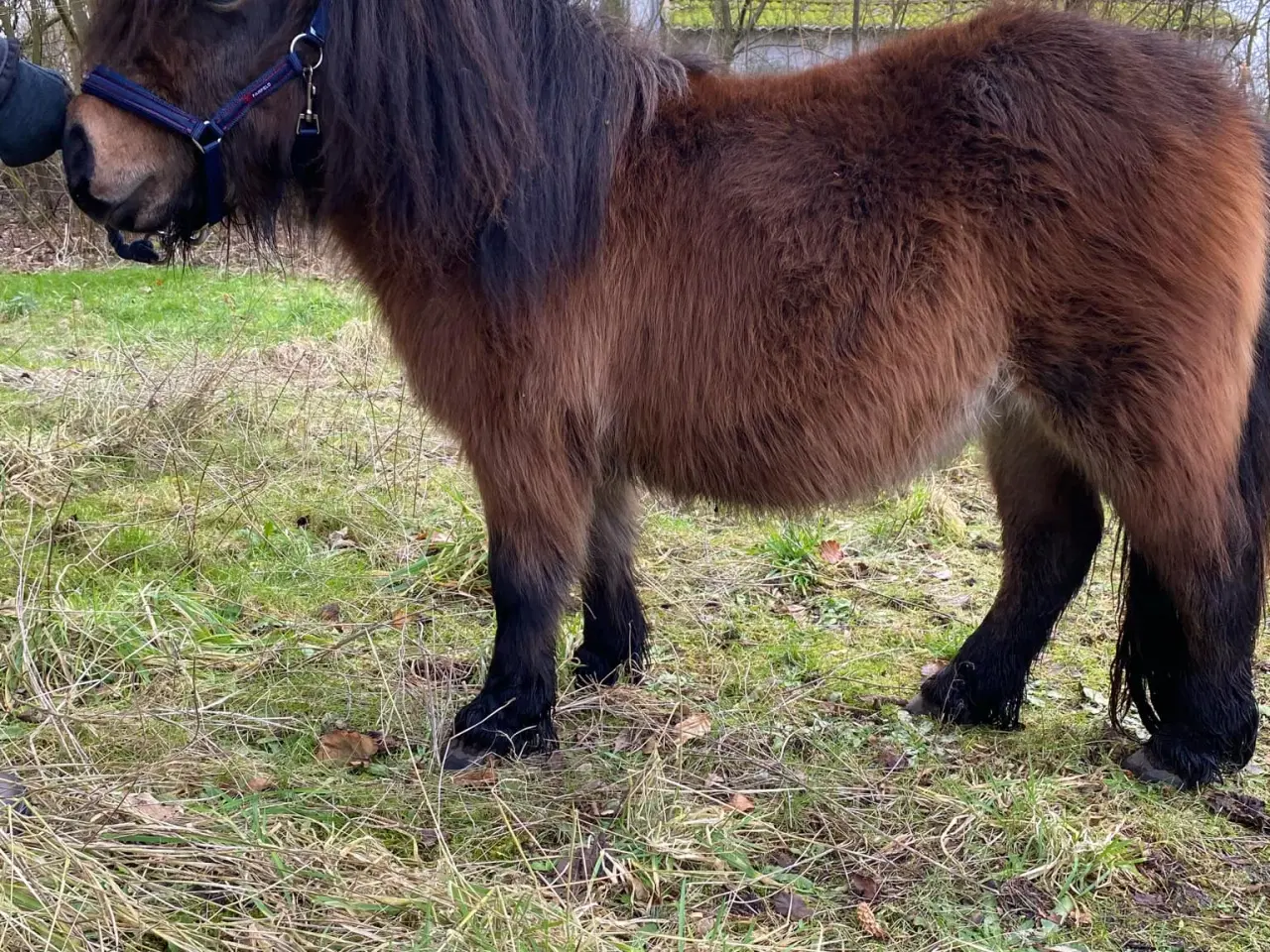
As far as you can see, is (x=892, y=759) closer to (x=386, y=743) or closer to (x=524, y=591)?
(x=524, y=591)

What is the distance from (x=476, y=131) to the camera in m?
2.37

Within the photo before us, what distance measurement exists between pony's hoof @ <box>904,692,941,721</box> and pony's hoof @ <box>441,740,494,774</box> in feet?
4.33

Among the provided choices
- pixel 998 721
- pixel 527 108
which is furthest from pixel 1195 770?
pixel 527 108

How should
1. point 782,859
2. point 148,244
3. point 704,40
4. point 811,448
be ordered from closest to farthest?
1. point 782,859
2. point 148,244
3. point 811,448
4. point 704,40

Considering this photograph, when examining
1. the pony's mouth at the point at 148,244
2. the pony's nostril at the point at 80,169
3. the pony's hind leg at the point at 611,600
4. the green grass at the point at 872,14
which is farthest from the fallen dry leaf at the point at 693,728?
the green grass at the point at 872,14

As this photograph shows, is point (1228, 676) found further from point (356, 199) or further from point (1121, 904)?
point (356, 199)

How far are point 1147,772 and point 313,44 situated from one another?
2.77 meters

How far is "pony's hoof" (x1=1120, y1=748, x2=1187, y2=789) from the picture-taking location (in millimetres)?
2742

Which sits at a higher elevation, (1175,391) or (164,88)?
(164,88)

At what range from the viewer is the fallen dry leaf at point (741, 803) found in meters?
2.47

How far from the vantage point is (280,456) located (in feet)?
15.6

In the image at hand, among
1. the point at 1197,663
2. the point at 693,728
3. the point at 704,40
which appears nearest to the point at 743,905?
the point at 693,728

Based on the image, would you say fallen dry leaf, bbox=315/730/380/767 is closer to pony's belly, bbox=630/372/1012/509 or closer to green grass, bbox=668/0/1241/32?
pony's belly, bbox=630/372/1012/509

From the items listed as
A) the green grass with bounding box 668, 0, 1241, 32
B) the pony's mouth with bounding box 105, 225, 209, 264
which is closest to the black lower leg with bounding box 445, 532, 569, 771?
the pony's mouth with bounding box 105, 225, 209, 264
